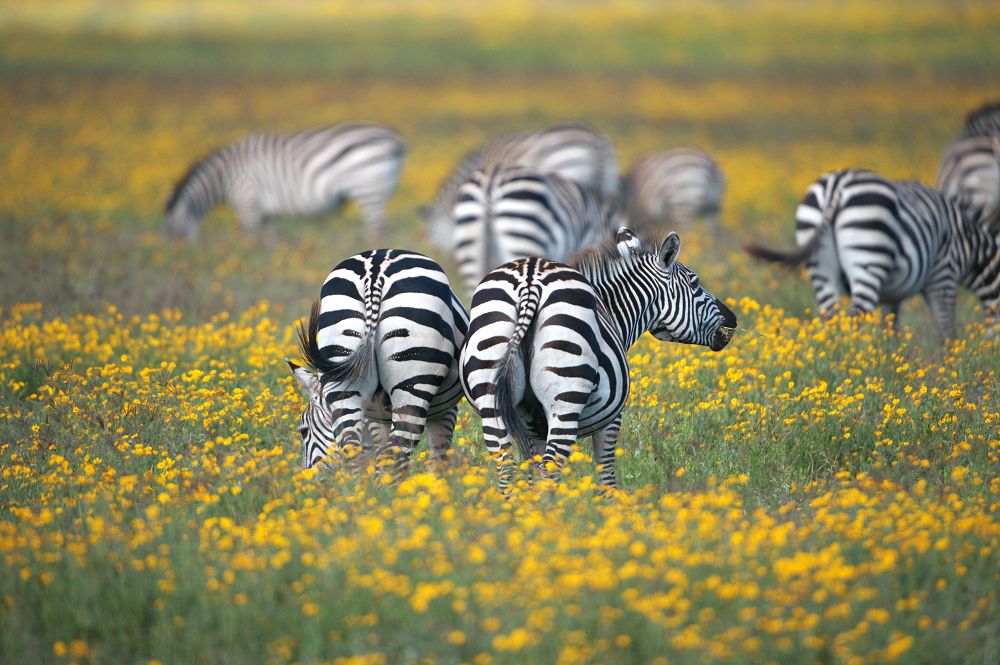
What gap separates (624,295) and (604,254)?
31cm

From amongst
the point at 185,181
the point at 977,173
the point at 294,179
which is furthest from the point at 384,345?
the point at 185,181

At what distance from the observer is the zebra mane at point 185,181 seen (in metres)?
18.1

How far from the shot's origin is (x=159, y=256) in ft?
52.4

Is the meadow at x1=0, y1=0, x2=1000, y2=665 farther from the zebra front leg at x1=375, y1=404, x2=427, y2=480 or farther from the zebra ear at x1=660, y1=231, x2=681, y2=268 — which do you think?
the zebra ear at x1=660, y1=231, x2=681, y2=268

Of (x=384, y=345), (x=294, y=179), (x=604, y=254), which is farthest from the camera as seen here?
(x=294, y=179)

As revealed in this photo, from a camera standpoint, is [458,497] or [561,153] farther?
[561,153]

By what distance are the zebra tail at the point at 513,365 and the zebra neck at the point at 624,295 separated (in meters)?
0.93

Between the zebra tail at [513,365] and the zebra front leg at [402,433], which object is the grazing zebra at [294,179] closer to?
the zebra front leg at [402,433]

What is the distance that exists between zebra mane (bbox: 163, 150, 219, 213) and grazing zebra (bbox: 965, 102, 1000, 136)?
12.7 m

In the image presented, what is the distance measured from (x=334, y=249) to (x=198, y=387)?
8.23 m

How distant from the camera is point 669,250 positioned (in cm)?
751

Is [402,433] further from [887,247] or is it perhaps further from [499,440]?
[887,247]

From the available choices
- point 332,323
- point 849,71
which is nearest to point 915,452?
point 332,323

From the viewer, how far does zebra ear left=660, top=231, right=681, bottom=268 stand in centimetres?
746
